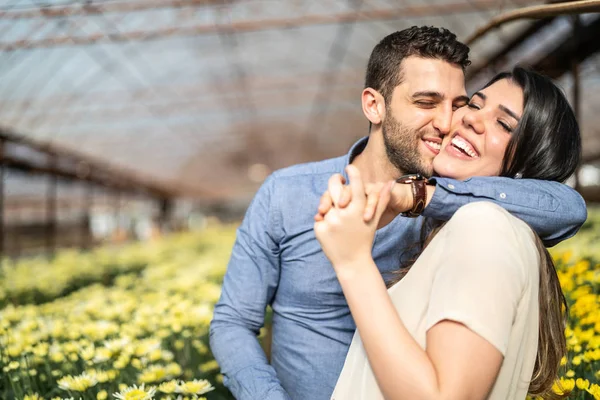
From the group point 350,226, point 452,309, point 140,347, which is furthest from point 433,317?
point 140,347

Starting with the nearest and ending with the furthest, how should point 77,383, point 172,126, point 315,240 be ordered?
point 77,383 → point 315,240 → point 172,126

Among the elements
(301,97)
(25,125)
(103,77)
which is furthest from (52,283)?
(301,97)

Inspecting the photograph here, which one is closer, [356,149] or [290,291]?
[290,291]

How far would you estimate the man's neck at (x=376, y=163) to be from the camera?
1486mm

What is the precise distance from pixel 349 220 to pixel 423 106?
0.71 metres

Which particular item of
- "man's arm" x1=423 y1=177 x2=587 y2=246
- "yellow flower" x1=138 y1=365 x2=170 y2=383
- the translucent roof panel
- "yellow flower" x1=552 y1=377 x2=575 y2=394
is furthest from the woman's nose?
the translucent roof panel

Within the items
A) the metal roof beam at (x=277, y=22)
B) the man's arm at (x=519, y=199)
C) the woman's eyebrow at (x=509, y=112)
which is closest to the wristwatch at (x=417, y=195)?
the man's arm at (x=519, y=199)

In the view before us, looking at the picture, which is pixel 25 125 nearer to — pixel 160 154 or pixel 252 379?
pixel 160 154

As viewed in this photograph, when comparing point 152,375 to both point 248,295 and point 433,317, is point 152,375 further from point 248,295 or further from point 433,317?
point 433,317

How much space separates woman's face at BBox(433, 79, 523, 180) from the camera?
3.55ft

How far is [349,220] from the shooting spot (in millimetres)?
782

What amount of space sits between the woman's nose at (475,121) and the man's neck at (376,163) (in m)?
0.34

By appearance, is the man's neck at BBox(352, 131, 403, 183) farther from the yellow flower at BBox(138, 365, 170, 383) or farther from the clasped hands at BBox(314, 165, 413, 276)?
the yellow flower at BBox(138, 365, 170, 383)

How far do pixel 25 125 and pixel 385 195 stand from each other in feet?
36.3
